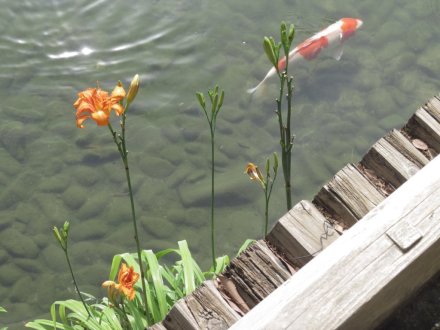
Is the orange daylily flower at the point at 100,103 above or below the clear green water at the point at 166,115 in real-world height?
below

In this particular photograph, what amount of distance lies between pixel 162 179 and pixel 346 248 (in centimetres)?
305

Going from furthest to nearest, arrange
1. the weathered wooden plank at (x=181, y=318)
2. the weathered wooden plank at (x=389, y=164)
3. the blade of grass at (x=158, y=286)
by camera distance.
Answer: the blade of grass at (x=158, y=286) → the weathered wooden plank at (x=389, y=164) → the weathered wooden plank at (x=181, y=318)

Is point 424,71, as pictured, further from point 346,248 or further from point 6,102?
point 346,248

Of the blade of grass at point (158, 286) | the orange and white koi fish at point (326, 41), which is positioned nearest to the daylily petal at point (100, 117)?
the blade of grass at point (158, 286)

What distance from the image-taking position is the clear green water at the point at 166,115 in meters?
4.73

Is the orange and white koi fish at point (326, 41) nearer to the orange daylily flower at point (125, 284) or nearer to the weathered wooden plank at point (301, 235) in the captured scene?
the orange daylily flower at point (125, 284)

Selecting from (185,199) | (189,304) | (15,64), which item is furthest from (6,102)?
(189,304)

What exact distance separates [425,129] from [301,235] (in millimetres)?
705

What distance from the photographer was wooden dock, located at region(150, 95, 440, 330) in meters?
1.95

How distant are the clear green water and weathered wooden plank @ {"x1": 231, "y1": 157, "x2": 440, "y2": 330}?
2.57 meters

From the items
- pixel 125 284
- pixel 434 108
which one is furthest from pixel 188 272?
pixel 434 108

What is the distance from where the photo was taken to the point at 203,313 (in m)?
2.15

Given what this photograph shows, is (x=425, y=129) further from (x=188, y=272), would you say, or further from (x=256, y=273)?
(x=188, y=272)

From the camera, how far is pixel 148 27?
19.5 feet
